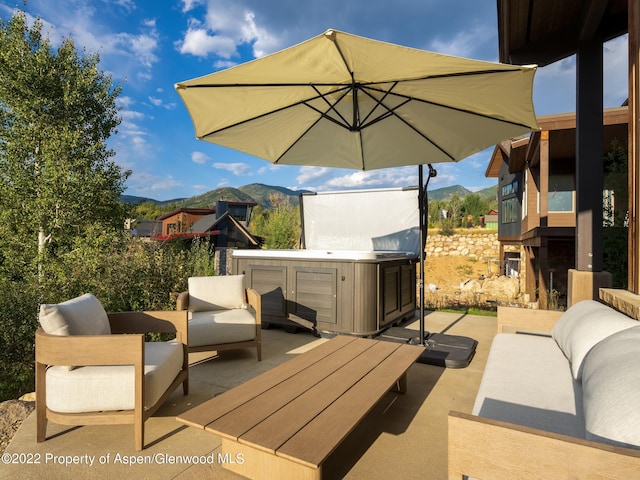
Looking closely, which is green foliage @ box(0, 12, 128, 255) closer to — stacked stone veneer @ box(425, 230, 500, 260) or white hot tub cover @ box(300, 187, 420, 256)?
white hot tub cover @ box(300, 187, 420, 256)

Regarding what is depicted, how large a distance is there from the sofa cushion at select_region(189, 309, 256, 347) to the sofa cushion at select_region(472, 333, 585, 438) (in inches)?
78.2

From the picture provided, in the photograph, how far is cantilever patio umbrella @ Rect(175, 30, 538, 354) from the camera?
2078 mm

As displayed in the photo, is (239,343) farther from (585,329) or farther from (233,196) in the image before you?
(233,196)

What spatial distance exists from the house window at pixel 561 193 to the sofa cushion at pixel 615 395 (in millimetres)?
7995

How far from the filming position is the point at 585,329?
6.28ft

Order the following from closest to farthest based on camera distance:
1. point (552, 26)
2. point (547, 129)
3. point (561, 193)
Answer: point (552, 26), point (547, 129), point (561, 193)

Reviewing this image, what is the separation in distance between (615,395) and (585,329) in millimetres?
997

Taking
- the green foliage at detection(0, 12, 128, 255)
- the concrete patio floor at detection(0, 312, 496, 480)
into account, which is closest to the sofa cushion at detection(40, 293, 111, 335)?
the concrete patio floor at detection(0, 312, 496, 480)

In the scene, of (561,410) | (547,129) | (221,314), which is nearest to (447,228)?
(547,129)

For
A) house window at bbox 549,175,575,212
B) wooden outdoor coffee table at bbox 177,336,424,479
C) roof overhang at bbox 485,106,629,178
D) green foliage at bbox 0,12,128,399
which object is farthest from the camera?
house window at bbox 549,175,575,212

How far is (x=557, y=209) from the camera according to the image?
820 centimetres

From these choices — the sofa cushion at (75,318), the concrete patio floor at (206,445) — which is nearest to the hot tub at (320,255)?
the concrete patio floor at (206,445)

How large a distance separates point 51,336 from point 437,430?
210 centimetres

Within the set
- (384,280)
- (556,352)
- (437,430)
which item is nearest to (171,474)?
(437,430)
